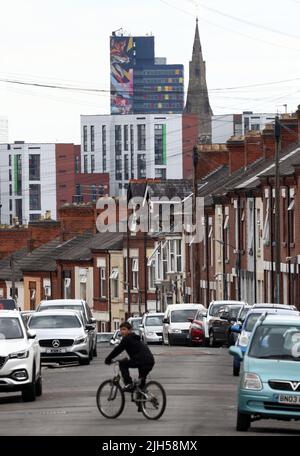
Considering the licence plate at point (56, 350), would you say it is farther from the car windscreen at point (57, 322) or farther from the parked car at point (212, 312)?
the parked car at point (212, 312)

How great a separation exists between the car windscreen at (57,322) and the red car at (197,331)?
13110 mm

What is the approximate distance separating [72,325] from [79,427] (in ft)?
66.3

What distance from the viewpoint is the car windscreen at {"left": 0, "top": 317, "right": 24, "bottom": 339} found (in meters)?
30.5

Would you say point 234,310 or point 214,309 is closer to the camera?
point 234,310

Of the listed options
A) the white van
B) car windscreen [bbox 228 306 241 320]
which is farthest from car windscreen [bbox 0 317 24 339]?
the white van

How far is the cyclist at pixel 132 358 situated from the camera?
83.3 feet

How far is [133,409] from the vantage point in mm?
27219

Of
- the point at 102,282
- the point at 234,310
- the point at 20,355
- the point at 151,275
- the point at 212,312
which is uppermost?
the point at 20,355

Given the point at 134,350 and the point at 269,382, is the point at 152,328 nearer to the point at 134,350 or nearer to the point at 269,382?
the point at 134,350

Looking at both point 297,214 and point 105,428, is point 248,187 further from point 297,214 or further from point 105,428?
point 105,428

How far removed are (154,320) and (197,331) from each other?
11.1m

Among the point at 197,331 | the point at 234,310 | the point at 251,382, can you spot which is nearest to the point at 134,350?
the point at 251,382

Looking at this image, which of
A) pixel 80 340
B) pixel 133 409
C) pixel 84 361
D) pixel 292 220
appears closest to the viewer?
pixel 133 409

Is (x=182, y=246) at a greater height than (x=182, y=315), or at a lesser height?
greater
